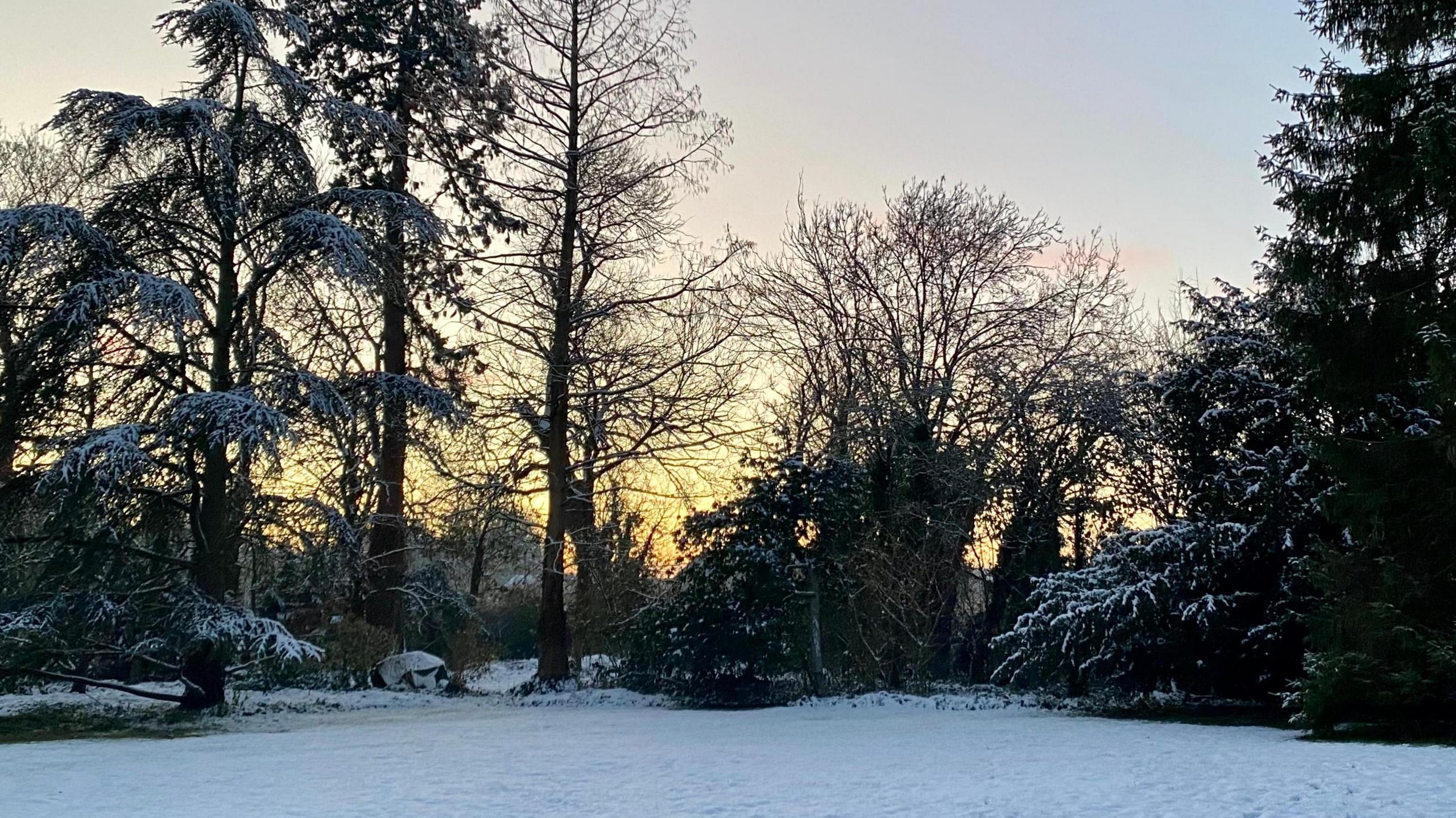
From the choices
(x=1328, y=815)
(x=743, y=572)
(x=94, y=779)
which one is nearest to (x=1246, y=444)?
(x=743, y=572)

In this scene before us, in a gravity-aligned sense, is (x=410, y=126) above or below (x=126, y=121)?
above

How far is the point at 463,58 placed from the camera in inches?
743

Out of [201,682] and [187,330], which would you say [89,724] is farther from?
[187,330]

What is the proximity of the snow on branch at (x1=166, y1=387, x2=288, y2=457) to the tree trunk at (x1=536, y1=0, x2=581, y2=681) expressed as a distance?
6167mm

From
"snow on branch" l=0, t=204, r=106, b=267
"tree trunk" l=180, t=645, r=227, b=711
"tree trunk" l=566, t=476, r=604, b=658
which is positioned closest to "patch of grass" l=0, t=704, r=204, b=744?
"tree trunk" l=180, t=645, r=227, b=711

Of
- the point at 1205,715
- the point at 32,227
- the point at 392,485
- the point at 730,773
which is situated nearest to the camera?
the point at 730,773

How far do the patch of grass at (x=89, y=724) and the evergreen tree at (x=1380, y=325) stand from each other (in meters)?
12.3

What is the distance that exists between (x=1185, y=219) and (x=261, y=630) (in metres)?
14.2

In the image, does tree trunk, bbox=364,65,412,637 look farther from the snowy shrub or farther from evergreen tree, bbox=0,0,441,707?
the snowy shrub

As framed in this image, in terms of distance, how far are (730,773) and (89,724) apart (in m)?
8.18

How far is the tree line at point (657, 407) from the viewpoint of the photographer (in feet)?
39.2

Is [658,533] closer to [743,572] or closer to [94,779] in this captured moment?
[743,572]

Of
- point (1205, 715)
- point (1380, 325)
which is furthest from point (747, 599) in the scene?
point (1380, 325)

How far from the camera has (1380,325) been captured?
39.2 feet
